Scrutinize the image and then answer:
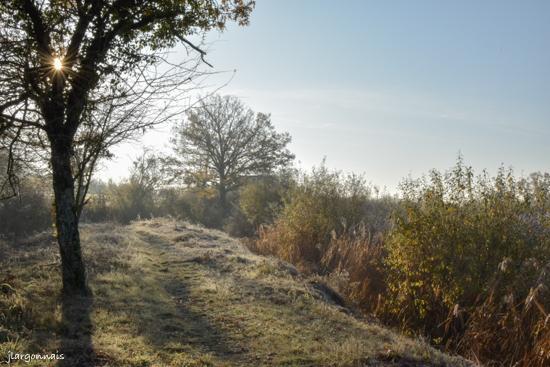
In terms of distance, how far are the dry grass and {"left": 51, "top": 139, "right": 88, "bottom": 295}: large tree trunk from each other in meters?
0.35

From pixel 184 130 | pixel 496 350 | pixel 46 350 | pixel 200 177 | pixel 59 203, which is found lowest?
pixel 496 350

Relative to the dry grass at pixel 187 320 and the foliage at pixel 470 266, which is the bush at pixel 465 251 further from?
the dry grass at pixel 187 320

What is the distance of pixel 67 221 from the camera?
790cm

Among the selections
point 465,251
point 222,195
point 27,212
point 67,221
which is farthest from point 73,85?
point 222,195

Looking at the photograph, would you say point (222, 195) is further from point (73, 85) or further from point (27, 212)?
point (73, 85)

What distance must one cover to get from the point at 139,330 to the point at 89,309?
1.14 meters

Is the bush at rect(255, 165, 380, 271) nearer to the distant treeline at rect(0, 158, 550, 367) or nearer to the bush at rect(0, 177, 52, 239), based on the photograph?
the distant treeline at rect(0, 158, 550, 367)

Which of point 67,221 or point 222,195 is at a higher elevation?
point 222,195

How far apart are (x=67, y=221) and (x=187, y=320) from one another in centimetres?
259

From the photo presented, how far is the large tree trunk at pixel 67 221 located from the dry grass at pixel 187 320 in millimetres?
346

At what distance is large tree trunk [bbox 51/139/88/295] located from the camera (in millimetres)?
7750

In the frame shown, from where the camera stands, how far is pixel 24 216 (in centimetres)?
2177

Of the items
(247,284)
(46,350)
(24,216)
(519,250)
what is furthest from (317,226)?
(24,216)

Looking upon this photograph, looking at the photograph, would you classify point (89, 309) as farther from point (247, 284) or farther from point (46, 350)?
point (247, 284)
